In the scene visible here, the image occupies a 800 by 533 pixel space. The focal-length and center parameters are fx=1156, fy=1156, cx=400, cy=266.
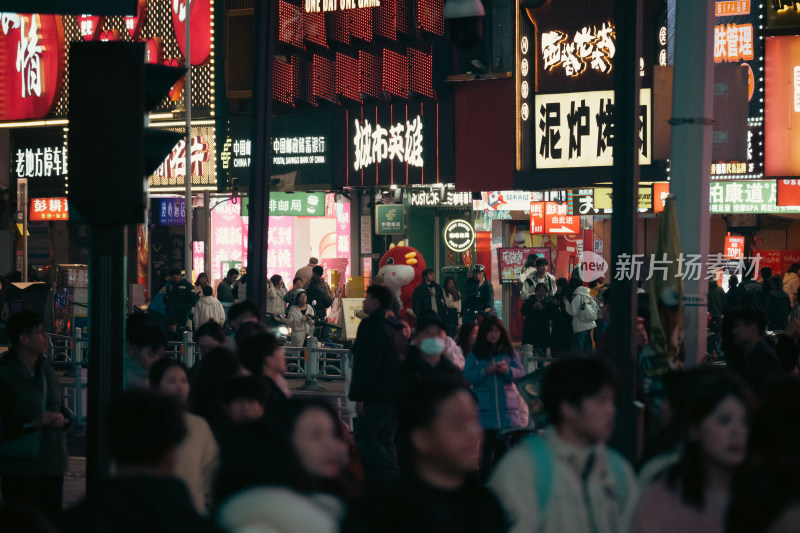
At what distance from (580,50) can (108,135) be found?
45.9 ft

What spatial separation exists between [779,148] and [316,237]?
17995mm

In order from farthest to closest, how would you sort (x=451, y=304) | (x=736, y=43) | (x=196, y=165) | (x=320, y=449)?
(x=196, y=165) < (x=736, y=43) < (x=451, y=304) < (x=320, y=449)

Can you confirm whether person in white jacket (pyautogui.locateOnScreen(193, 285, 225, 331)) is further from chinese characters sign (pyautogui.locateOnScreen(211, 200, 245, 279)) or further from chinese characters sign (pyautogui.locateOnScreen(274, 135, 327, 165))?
chinese characters sign (pyautogui.locateOnScreen(211, 200, 245, 279))

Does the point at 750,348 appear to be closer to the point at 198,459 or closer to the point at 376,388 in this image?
the point at 376,388

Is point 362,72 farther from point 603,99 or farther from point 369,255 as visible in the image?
point 603,99

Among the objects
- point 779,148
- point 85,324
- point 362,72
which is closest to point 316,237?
point 362,72

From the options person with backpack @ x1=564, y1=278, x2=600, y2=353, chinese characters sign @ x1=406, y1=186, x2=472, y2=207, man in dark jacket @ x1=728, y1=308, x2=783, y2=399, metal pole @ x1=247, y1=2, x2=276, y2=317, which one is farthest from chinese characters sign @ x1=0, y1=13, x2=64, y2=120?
man in dark jacket @ x1=728, y1=308, x2=783, y2=399

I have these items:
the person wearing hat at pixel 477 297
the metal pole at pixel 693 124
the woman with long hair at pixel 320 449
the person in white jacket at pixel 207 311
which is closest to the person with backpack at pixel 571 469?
the woman with long hair at pixel 320 449

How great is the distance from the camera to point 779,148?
24016mm

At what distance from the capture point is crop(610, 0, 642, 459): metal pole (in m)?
8.58

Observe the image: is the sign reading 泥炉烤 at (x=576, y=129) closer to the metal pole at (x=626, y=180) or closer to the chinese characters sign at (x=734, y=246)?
the metal pole at (x=626, y=180)

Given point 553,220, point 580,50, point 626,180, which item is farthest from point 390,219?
point 626,180

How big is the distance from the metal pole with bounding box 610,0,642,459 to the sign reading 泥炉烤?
9917 millimetres

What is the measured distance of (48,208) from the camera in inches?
1535
